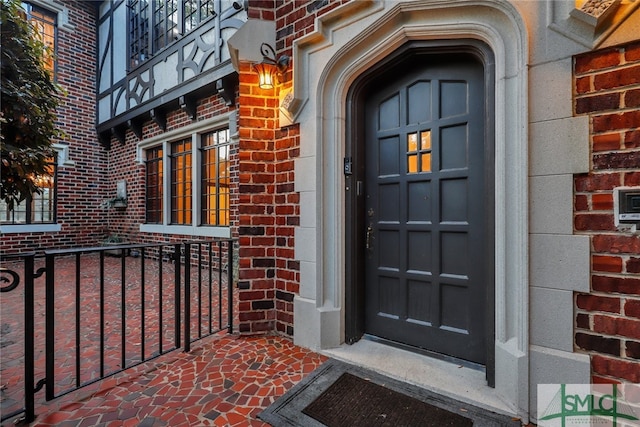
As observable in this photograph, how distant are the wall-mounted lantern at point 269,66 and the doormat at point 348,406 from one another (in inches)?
88.0

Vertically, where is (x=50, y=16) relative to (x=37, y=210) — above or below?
above

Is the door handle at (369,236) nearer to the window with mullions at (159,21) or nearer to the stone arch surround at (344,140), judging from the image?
the stone arch surround at (344,140)

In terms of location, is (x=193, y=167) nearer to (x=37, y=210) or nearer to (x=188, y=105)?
(x=188, y=105)

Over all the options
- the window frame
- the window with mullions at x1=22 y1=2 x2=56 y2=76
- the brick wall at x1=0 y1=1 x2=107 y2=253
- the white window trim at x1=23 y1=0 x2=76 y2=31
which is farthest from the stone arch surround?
the white window trim at x1=23 y1=0 x2=76 y2=31

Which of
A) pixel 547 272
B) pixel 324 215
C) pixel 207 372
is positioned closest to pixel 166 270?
pixel 207 372

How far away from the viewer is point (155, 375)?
199cm

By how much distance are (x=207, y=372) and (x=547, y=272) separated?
2123 mm

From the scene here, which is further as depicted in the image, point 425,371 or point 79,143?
point 79,143

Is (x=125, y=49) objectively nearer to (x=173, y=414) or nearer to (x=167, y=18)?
(x=167, y=18)

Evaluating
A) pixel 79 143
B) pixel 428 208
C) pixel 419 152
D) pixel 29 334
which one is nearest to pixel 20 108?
pixel 29 334

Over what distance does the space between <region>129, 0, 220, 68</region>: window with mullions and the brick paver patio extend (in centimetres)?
487

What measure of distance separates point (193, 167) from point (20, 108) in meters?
3.56

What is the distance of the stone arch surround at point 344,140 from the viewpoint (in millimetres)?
1589

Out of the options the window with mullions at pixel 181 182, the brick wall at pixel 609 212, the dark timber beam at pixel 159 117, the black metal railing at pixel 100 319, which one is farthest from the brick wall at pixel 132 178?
the brick wall at pixel 609 212
